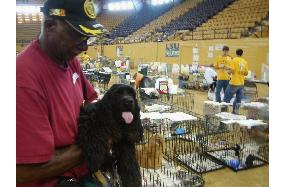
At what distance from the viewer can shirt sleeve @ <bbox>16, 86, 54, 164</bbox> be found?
2.48ft

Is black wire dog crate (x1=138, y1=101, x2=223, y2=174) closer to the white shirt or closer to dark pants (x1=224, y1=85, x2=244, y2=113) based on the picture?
dark pants (x1=224, y1=85, x2=244, y2=113)

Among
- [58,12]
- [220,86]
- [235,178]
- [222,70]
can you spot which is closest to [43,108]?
[58,12]

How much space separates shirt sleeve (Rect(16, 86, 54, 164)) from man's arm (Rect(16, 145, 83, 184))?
0.09 feet

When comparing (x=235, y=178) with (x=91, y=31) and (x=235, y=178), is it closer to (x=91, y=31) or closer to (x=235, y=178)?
(x=235, y=178)

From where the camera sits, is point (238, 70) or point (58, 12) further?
point (238, 70)

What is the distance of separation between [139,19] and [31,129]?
17.1 m

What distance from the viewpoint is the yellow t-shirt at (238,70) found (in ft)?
15.0

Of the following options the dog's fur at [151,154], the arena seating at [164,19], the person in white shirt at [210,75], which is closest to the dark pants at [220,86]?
the person in white shirt at [210,75]

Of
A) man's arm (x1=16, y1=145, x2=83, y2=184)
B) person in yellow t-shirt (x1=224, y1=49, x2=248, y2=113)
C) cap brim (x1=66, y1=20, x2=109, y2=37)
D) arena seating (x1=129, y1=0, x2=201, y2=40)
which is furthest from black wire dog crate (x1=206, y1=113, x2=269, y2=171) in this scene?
arena seating (x1=129, y1=0, x2=201, y2=40)

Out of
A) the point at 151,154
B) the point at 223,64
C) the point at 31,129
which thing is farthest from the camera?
the point at 223,64

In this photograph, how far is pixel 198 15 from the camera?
1217 centimetres

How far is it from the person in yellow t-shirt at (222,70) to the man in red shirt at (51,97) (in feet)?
13.7

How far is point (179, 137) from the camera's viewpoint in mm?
3156

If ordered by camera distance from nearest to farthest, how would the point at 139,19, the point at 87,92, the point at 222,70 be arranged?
1. the point at 87,92
2. the point at 222,70
3. the point at 139,19
